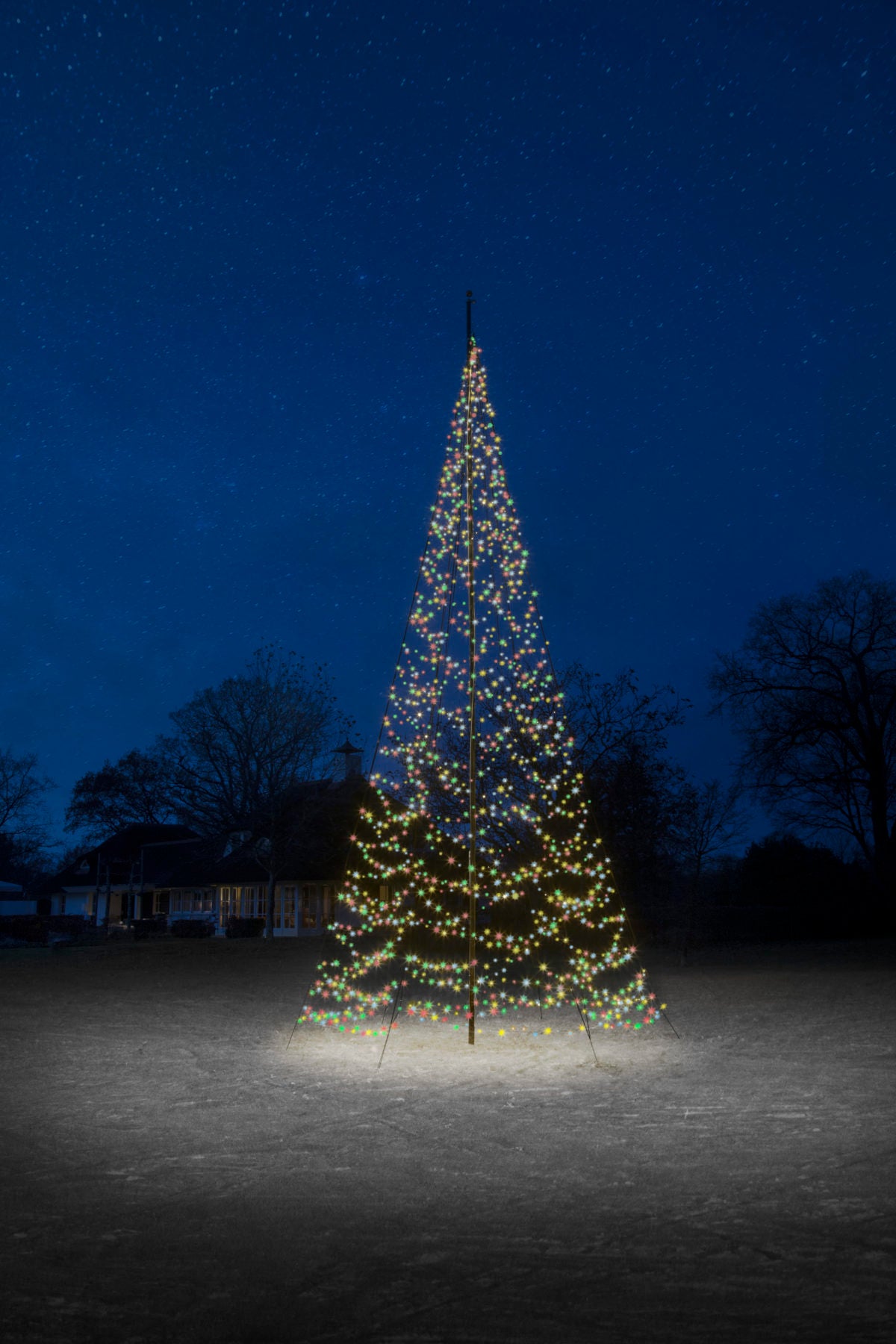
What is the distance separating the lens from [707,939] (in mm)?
24250

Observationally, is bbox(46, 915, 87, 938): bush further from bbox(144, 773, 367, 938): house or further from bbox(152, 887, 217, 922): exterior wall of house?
bbox(152, 887, 217, 922): exterior wall of house

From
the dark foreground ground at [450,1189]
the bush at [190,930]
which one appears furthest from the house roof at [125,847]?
the dark foreground ground at [450,1189]

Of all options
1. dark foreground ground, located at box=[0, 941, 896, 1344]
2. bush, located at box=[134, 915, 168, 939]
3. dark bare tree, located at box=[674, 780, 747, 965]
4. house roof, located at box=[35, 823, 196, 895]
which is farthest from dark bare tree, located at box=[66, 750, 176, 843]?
dark foreground ground, located at box=[0, 941, 896, 1344]

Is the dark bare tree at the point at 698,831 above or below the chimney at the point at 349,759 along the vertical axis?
below

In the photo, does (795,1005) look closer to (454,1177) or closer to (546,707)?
(546,707)

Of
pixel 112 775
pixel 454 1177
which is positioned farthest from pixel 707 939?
pixel 112 775

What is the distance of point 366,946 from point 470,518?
648 inches

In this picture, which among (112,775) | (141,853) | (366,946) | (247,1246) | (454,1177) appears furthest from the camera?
(112,775)

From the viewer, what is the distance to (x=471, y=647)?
9.40 metres

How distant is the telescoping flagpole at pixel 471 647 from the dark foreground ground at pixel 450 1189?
2.24 feet

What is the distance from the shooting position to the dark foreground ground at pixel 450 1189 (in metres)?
3.23

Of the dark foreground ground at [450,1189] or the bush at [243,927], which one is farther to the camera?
the bush at [243,927]

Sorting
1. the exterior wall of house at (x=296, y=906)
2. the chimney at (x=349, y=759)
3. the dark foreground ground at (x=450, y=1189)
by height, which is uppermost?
the chimney at (x=349, y=759)

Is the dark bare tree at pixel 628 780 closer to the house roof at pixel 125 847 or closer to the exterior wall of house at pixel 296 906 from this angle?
the exterior wall of house at pixel 296 906
